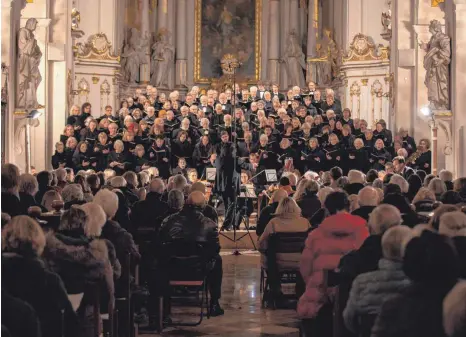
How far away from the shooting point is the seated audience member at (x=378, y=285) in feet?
18.1

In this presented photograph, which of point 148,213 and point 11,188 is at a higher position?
point 11,188

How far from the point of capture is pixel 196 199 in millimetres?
9672

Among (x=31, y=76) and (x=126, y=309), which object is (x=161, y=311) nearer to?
(x=126, y=309)

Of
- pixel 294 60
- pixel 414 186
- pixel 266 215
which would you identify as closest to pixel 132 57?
pixel 294 60

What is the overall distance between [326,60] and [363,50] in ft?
9.34

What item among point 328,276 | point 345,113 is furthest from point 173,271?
point 345,113

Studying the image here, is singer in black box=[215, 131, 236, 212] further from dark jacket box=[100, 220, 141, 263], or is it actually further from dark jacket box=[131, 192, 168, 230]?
dark jacket box=[100, 220, 141, 263]

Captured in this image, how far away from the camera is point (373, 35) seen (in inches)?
1101

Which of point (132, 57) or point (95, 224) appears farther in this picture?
point (132, 57)

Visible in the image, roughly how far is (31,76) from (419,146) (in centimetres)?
799

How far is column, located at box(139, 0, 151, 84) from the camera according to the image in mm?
30531

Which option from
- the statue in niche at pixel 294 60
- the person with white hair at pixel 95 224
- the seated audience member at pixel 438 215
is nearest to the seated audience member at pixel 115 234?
the person with white hair at pixel 95 224

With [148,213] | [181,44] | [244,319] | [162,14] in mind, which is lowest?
[244,319]

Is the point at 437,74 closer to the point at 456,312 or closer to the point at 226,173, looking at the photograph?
the point at 226,173
